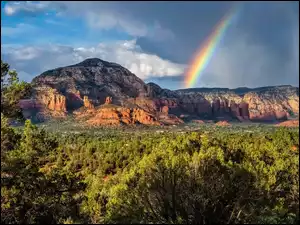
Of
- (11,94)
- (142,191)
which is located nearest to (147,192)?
(142,191)

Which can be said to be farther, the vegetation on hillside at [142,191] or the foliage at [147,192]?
the foliage at [147,192]

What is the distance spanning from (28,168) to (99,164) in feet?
128

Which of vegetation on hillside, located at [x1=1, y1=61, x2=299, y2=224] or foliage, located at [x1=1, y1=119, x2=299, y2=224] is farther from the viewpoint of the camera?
foliage, located at [x1=1, y1=119, x2=299, y2=224]

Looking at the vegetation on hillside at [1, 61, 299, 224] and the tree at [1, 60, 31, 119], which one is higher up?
the tree at [1, 60, 31, 119]

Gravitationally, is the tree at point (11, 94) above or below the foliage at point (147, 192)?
above

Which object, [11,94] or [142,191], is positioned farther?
[142,191]

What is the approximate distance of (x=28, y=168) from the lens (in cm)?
1573

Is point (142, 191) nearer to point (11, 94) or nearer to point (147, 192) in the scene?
point (147, 192)

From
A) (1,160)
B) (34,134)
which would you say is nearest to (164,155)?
(34,134)

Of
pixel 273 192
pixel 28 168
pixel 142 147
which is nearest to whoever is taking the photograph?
pixel 28 168

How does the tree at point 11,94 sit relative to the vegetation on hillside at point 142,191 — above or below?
above

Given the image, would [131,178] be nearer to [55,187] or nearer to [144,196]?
[144,196]

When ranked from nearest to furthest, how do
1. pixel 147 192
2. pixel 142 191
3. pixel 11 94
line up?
pixel 11 94 → pixel 147 192 → pixel 142 191

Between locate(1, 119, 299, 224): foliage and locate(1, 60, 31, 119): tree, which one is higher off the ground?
locate(1, 60, 31, 119): tree
